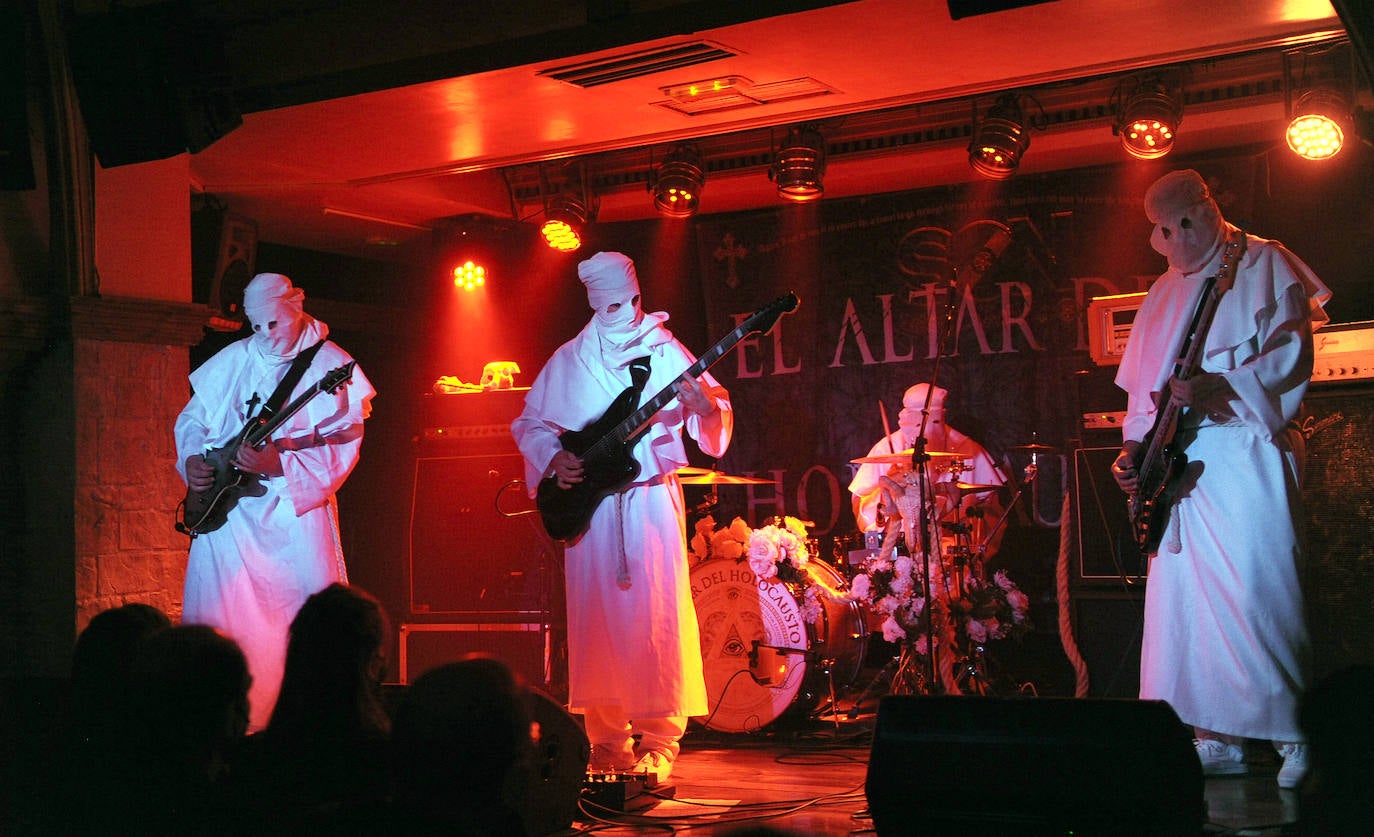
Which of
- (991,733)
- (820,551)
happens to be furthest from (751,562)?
(991,733)

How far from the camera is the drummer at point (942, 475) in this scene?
7172mm

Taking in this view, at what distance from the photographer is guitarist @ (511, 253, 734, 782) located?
529 centimetres

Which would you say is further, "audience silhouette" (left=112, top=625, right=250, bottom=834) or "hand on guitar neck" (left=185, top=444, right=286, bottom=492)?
"hand on guitar neck" (left=185, top=444, right=286, bottom=492)

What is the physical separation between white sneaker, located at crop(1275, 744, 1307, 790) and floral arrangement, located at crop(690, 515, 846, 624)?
261cm

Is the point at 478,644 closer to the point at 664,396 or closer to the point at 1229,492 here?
the point at 664,396

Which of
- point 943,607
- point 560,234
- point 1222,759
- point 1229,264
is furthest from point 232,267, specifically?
point 1222,759

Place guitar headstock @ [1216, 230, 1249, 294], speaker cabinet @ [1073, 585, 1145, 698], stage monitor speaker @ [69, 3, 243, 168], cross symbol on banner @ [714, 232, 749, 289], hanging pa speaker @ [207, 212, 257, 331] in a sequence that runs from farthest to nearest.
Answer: cross symbol on banner @ [714, 232, 749, 289] → hanging pa speaker @ [207, 212, 257, 331] → speaker cabinet @ [1073, 585, 1145, 698] → stage monitor speaker @ [69, 3, 243, 168] → guitar headstock @ [1216, 230, 1249, 294]

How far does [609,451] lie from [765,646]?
189 cm

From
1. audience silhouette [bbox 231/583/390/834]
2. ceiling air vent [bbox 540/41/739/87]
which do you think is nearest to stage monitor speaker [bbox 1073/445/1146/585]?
ceiling air vent [bbox 540/41/739/87]

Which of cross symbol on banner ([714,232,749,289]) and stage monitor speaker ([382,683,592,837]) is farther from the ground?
cross symbol on banner ([714,232,749,289])

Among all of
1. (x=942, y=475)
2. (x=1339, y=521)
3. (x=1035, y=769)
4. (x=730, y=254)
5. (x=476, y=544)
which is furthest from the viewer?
(x=730, y=254)

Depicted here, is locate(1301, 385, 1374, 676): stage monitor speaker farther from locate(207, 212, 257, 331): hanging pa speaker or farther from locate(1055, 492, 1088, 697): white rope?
locate(207, 212, 257, 331): hanging pa speaker

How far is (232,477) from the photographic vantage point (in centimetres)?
517

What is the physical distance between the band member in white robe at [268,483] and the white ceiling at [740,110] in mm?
1731
